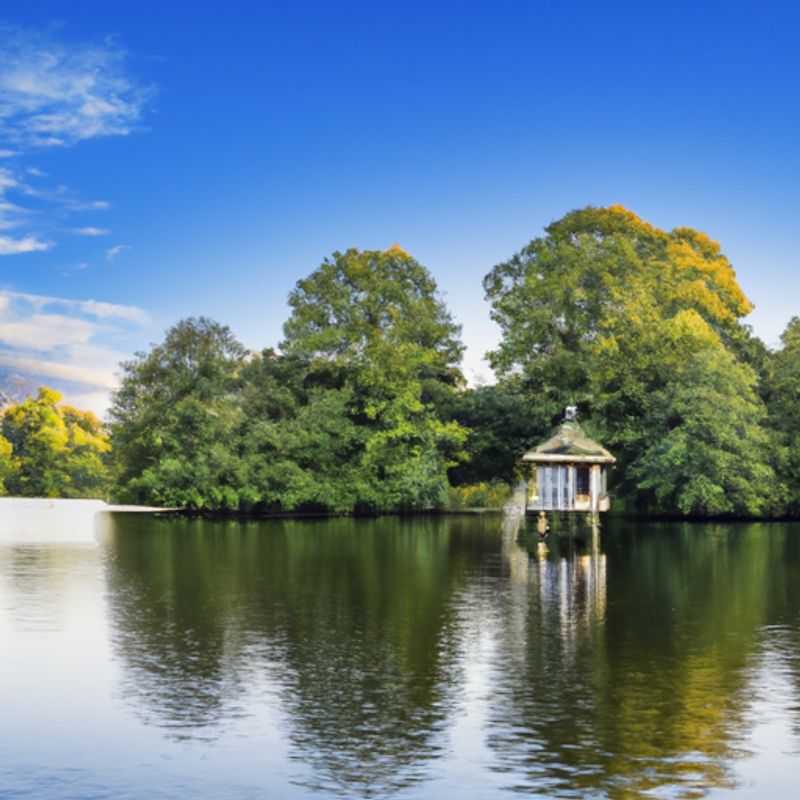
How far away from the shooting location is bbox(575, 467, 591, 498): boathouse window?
2159 inches

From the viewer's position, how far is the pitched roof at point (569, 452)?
5428 centimetres

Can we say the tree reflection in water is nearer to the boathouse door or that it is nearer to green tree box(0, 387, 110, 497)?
the boathouse door

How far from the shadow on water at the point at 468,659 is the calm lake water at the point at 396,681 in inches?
2.3

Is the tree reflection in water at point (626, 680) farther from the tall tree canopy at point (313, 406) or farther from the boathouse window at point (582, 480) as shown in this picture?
the tall tree canopy at point (313, 406)

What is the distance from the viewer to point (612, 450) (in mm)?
70125

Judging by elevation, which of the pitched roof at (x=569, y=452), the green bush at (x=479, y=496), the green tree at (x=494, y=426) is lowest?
the green bush at (x=479, y=496)

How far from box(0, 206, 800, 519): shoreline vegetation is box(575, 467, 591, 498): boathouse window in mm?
10125

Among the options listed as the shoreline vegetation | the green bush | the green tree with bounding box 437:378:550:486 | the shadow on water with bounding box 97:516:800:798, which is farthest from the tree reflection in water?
the green bush

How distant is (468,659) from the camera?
66.8 feet

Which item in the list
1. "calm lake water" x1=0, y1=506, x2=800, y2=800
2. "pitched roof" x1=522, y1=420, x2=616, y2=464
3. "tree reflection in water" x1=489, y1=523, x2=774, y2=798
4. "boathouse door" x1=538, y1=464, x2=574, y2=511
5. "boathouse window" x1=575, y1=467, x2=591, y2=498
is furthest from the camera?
"boathouse window" x1=575, y1=467, x2=591, y2=498


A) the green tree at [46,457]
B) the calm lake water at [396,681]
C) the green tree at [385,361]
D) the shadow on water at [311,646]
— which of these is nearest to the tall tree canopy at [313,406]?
the green tree at [385,361]

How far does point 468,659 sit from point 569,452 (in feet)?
114

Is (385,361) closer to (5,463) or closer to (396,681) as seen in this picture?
(5,463)

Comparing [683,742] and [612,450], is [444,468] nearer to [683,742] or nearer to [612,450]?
[612,450]
